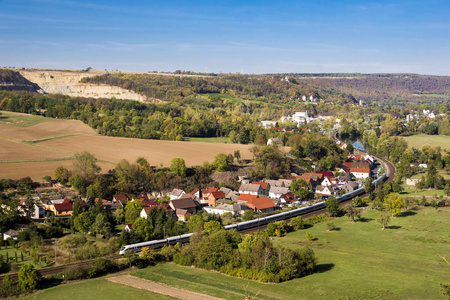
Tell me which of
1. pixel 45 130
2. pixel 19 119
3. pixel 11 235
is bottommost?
pixel 11 235

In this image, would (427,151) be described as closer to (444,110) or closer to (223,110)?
(223,110)

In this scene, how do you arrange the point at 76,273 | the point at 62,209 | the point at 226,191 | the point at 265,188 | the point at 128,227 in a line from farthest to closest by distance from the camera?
the point at 265,188
the point at 226,191
the point at 62,209
the point at 128,227
the point at 76,273

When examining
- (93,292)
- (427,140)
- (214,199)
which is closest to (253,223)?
(214,199)

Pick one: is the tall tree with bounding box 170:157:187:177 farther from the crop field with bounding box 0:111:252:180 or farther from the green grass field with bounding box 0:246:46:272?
the green grass field with bounding box 0:246:46:272

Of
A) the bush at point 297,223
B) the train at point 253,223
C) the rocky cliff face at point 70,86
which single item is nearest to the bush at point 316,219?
the bush at point 297,223

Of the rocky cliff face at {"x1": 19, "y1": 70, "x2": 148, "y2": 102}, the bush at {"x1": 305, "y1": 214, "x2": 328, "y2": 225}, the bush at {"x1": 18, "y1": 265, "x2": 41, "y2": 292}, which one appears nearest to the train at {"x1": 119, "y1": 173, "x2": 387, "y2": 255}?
the bush at {"x1": 305, "y1": 214, "x2": 328, "y2": 225}

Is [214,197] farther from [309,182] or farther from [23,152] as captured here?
[23,152]
